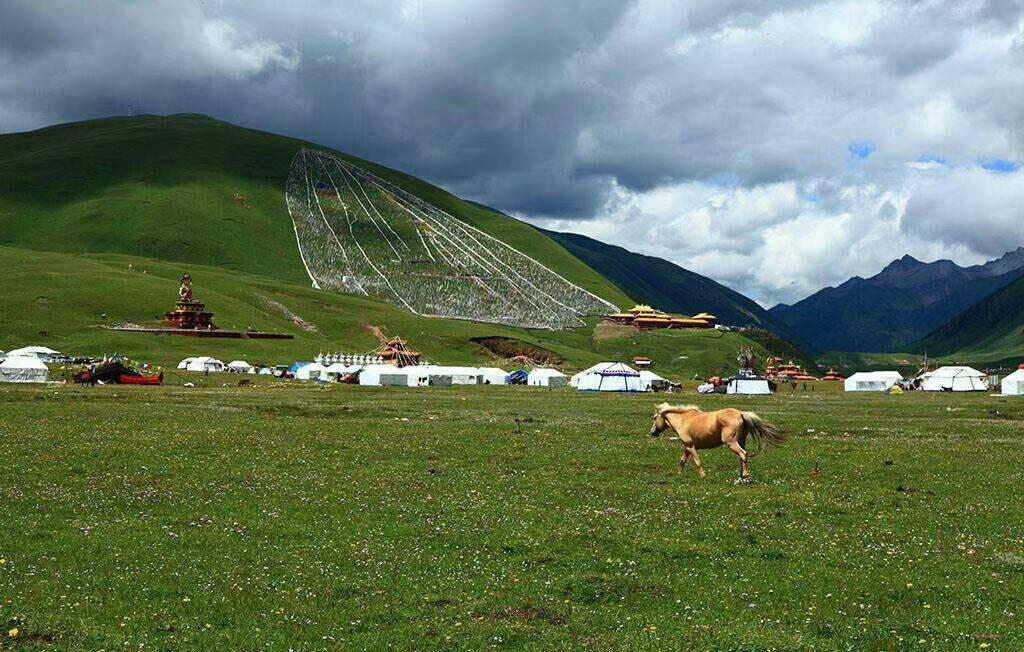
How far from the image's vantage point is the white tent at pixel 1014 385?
10725 cm

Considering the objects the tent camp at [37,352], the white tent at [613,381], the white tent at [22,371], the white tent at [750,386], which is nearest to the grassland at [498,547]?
the white tent at [22,371]

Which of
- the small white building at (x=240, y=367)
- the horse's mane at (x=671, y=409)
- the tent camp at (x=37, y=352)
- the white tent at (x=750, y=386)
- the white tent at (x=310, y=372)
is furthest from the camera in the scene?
the small white building at (x=240, y=367)

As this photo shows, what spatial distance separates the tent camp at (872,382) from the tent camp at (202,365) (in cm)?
10410

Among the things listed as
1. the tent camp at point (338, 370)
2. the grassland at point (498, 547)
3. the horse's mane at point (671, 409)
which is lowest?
the grassland at point (498, 547)

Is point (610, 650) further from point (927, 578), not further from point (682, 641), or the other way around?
point (927, 578)

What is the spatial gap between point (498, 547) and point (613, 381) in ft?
Answer: 320

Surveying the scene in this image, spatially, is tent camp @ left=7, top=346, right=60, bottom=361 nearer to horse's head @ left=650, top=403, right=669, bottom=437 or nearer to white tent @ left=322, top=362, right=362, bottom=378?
white tent @ left=322, top=362, right=362, bottom=378

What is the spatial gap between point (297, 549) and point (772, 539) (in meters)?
10.9

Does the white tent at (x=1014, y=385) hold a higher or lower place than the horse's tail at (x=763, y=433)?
higher

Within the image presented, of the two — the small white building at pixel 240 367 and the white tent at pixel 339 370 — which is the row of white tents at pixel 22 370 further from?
the white tent at pixel 339 370

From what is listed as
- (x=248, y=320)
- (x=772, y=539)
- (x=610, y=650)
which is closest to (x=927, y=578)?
(x=772, y=539)

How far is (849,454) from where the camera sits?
117ft

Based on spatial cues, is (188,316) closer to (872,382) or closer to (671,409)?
(872,382)

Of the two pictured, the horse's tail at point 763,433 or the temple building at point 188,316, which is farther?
→ the temple building at point 188,316
